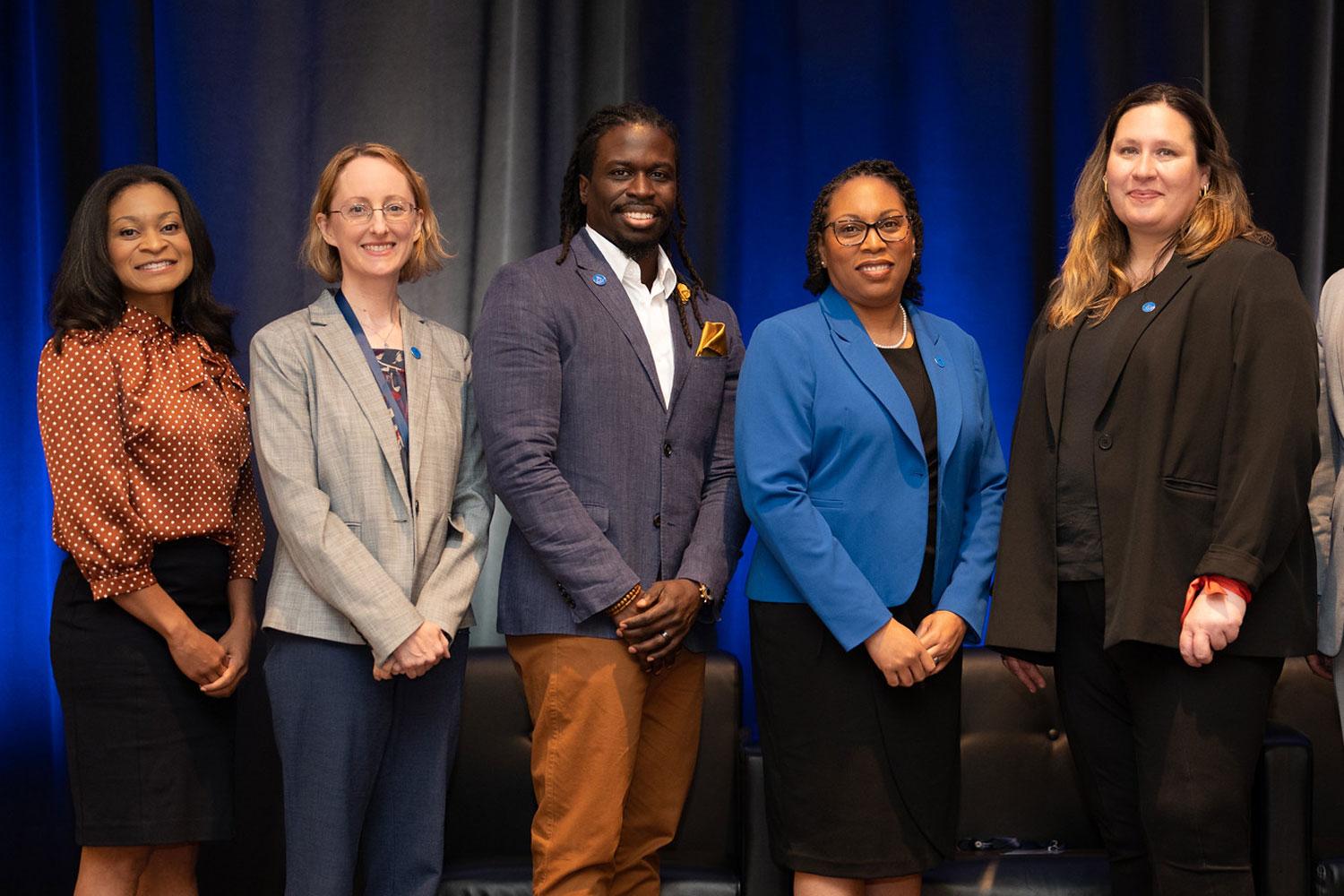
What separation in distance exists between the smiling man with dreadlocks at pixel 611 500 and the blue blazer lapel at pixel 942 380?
404mm

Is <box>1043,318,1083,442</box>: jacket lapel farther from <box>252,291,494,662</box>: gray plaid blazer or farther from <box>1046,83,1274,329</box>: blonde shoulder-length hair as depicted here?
<box>252,291,494,662</box>: gray plaid blazer

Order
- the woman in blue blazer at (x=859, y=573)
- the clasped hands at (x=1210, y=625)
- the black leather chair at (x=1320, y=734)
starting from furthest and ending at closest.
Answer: the black leather chair at (x=1320, y=734) < the woman in blue blazer at (x=859, y=573) < the clasped hands at (x=1210, y=625)

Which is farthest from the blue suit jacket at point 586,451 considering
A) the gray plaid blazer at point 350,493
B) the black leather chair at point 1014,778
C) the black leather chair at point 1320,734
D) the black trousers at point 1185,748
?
the black leather chair at point 1320,734

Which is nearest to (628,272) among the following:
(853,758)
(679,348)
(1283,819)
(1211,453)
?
(679,348)

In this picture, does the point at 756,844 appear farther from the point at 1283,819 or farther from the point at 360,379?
the point at 360,379

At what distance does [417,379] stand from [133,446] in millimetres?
552

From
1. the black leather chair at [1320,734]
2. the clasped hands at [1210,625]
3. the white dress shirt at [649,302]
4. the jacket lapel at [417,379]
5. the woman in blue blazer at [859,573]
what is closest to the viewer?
the clasped hands at [1210,625]

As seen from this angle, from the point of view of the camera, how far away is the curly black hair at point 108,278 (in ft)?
8.69

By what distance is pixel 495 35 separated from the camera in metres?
3.85

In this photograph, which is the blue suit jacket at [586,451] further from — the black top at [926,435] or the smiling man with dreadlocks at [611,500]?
the black top at [926,435]

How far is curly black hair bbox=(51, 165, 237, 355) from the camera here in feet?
8.69

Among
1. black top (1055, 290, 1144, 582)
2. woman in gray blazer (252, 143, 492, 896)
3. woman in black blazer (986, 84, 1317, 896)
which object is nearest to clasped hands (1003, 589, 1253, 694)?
woman in black blazer (986, 84, 1317, 896)

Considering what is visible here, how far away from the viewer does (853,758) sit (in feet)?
8.28

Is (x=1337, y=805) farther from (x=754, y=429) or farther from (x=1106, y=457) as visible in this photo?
(x=754, y=429)
